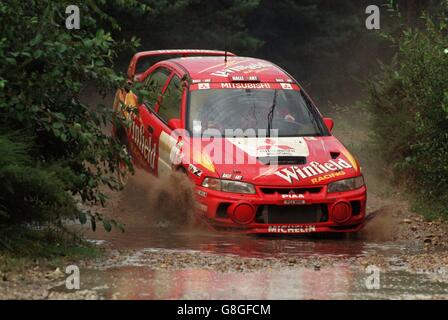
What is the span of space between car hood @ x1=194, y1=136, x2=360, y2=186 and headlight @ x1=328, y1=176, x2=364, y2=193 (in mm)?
50

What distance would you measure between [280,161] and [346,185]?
698 mm

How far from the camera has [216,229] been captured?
34.6 ft

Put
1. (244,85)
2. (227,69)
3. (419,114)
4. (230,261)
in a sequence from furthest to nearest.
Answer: (227,69) < (419,114) < (244,85) < (230,261)

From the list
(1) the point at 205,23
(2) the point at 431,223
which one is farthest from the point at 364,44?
(2) the point at 431,223

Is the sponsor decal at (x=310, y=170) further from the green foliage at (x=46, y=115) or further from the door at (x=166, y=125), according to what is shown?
the green foliage at (x=46, y=115)

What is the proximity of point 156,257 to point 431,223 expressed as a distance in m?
4.07

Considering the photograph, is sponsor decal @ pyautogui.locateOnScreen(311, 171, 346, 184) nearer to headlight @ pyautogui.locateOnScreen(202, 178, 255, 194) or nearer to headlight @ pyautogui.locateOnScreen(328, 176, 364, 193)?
headlight @ pyautogui.locateOnScreen(328, 176, 364, 193)

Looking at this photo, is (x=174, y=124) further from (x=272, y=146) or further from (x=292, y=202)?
(x=292, y=202)

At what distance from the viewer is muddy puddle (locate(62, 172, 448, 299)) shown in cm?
729

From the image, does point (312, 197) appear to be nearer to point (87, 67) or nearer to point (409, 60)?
point (87, 67)

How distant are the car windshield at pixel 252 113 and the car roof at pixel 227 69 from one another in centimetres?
23

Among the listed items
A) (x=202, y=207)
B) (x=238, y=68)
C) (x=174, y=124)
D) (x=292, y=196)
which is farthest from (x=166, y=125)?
(x=292, y=196)

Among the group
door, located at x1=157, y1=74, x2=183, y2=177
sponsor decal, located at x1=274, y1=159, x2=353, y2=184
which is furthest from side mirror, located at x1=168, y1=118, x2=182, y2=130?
sponsor decal, located at x1=274, y1=159, x2=353, y2=184

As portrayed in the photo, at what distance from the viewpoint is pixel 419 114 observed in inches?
479
